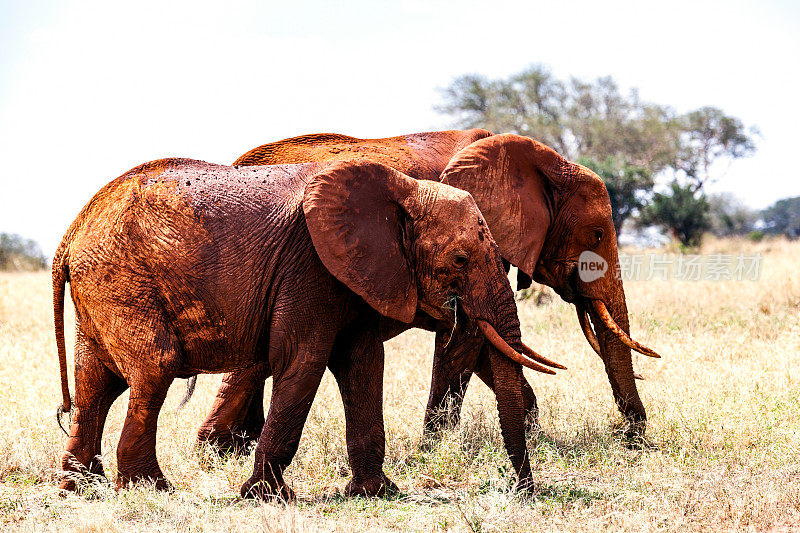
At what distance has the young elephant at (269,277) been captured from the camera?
5418mm

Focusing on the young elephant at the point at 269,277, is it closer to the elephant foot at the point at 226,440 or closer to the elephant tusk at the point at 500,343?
the elephant tusk at the point at 500,343

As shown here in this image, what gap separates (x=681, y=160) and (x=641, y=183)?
6.51 m

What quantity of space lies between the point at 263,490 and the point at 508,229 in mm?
2755

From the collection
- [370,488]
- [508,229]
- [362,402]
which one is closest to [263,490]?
[370,488]

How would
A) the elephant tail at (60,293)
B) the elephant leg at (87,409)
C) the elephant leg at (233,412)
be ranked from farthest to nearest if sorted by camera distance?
the elephant leg at (233,412)
the elephant leg at (87,409)
the elephant tail at (60,293)

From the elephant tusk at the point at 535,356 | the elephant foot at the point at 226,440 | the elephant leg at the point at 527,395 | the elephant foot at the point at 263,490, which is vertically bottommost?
the elephant foot at the point at 226,440

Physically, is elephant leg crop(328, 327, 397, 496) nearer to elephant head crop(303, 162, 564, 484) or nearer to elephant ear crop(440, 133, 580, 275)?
elephant head crop(303, 162, 564, 484)

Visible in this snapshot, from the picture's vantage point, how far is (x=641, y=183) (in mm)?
32281

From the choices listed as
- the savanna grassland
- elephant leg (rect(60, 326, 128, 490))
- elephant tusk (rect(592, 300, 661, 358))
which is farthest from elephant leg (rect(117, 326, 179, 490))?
elephant tusk (rect(592, 300, 661, 358))

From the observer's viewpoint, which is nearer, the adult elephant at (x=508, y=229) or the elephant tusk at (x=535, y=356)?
the elephant tusk at (x=535, y=356)

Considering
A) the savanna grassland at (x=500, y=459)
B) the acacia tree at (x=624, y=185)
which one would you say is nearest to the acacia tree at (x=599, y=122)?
the acacia tree at (x=624, y=185)

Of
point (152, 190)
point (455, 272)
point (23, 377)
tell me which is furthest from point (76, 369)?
point (23, 377)

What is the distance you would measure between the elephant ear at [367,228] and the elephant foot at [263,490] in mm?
1237

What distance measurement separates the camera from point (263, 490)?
5.53 metres
